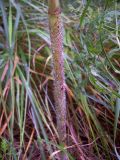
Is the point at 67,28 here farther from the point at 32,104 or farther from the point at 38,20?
the point at 32,104

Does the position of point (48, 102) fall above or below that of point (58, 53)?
below

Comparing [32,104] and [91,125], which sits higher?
[32,104]

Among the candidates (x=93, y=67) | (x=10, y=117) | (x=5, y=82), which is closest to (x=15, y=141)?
(x=10, y=117)

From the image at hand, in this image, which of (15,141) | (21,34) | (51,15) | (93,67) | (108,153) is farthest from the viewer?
(21,34)

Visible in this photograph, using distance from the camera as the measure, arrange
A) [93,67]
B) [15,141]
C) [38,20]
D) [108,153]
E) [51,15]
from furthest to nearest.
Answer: [38,20], [15,141], [108,153], [93,67], [51,15]

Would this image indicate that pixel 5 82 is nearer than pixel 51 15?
No

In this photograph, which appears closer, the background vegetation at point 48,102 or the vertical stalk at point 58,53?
the vertical stalk at point 58,53

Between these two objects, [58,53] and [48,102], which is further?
[48,102]

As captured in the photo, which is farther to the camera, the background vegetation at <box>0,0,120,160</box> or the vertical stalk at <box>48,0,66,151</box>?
the background vegetation at <box>0,0,120,160</box>

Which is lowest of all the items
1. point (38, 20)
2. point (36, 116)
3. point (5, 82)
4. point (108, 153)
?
point (108, 153)
